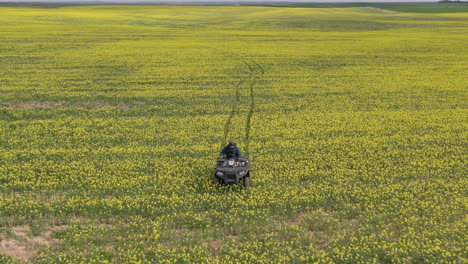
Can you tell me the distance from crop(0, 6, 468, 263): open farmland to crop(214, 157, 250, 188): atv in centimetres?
49

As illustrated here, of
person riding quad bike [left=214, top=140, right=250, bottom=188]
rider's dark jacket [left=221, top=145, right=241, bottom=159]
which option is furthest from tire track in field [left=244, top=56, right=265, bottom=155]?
person riding quad bike [left=214, top=140, right=250, bottom=188]

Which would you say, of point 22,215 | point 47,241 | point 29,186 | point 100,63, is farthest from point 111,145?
point 100,63

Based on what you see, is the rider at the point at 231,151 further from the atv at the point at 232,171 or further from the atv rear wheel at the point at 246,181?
the atv rear wheel at the point at 246,181

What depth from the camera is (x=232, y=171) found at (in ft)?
48.9

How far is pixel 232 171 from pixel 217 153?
4314 millimetres

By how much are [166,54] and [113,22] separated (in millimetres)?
47014

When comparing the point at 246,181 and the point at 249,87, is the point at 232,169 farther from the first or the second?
the point at 249,87

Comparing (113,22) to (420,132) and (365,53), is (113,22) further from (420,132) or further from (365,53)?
(420,132)

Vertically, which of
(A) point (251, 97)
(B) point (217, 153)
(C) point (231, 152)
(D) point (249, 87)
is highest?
(D) point (249, 87)

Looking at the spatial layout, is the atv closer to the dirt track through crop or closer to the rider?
the rider

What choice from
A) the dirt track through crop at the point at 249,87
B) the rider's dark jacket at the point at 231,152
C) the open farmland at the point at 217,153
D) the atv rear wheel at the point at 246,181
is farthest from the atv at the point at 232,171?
the dirt track through crop at the point at 249,87

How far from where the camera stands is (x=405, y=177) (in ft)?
54.7

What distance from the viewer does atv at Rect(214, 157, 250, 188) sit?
1495 centimetres

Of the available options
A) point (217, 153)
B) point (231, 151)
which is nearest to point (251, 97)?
point (217, 153)
